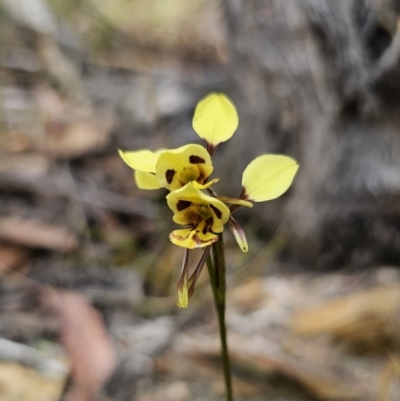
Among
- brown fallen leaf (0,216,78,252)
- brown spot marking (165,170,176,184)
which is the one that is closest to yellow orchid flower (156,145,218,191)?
brown spot marking (165,170,176,184)

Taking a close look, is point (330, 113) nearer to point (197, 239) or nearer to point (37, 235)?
point (197, 239)

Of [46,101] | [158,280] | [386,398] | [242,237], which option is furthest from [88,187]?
[242,237]

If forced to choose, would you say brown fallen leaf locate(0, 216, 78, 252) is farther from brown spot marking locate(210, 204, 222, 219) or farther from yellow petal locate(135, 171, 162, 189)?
brown spot marking locate(210, 204, 222, 219)

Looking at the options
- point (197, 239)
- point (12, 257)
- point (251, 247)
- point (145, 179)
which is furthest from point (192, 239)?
point (12, 257)

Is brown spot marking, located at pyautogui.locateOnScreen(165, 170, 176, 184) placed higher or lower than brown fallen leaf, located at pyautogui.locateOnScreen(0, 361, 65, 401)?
higher

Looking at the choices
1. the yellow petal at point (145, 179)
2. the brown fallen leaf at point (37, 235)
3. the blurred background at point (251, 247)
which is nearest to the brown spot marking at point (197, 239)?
the yellow petal at point (145, 179)

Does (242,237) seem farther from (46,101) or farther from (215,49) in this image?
(215,49)

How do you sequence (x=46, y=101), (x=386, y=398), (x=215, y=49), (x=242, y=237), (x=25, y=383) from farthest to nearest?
1. (x=215, y=49)
2. (x=46, y=101)
3. (x=25, y=383)
4. (x=386, y=398)
5. (x=242, y=237)
